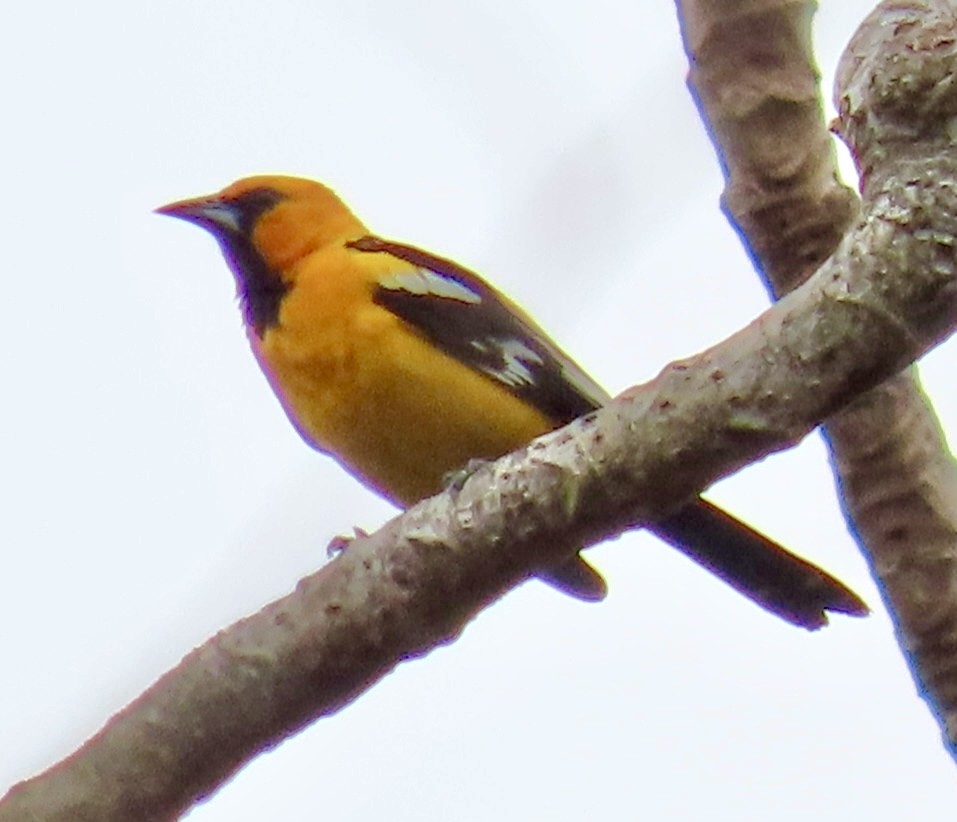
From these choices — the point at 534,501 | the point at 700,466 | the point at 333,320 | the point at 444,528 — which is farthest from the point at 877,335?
A: the point at 333,320

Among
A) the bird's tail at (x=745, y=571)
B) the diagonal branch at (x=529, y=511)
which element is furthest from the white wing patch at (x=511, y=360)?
the diagonal branch at (x=529, y=511)

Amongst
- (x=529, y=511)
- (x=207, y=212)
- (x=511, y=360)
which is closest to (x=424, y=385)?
(x=511, y=360)

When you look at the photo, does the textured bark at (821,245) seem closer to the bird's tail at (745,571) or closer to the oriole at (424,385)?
the bird's tail at (745,571)

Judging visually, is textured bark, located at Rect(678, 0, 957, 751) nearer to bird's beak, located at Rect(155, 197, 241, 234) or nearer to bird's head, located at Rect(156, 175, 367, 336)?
bird's head, located at Rect(156, 175, 367, 336)

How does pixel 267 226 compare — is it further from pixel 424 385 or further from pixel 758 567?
pixel 758 567

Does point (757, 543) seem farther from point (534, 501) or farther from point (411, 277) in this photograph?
point (534, 501)

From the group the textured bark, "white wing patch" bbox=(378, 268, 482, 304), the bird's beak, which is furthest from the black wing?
the textured bark
